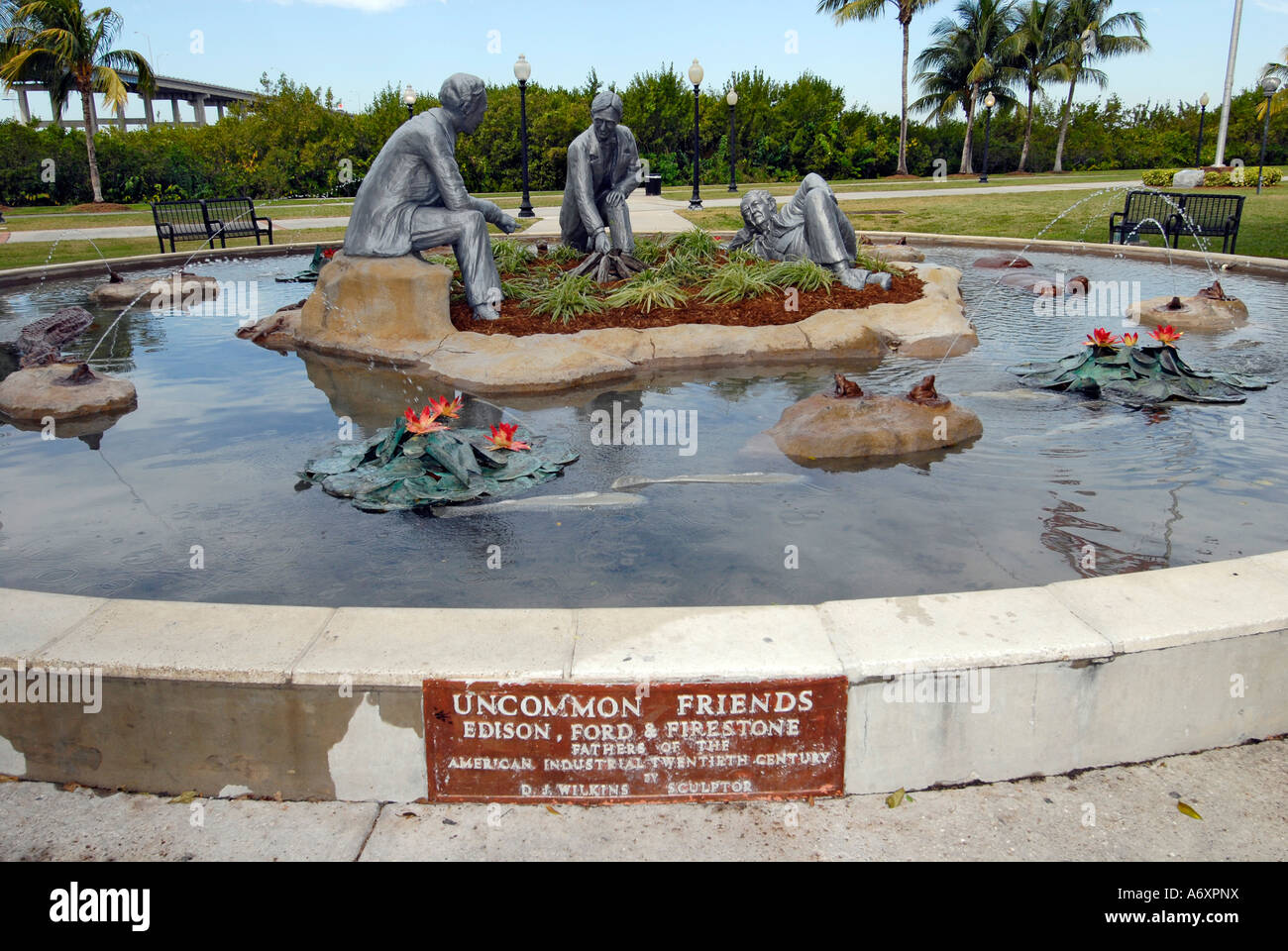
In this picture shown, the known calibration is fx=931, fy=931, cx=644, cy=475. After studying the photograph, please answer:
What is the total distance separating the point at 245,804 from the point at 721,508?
8.12 feet

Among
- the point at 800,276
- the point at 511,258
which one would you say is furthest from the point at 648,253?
the point at 800,276

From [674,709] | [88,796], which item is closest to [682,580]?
[674,709]

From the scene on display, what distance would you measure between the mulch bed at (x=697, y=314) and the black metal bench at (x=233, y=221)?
8.21 meters

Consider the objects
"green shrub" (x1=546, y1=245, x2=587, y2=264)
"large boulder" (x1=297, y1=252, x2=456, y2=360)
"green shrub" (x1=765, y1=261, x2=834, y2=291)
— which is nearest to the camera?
"large boulder" (x1=297, y1=252, x2=456, y2=360)

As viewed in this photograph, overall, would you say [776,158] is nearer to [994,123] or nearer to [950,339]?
[994,123]

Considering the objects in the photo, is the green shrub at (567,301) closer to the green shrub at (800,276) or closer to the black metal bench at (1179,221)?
the green shrub at (800,276)

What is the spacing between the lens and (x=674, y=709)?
98.5 inches

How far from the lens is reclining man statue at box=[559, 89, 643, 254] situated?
361 inches

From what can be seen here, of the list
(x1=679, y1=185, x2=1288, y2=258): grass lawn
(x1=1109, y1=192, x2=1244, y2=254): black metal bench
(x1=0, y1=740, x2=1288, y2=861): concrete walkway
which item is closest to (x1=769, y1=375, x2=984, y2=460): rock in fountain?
(x1=0, y1=740, x2=1288, y2=861): concrete walkway

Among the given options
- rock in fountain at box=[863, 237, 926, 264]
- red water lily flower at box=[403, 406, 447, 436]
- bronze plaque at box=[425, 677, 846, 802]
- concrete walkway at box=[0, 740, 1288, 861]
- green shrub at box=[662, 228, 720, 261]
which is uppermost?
green shrub at box=[662, 228, 720, 261]

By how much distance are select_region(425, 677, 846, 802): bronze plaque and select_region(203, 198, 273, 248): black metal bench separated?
47.2ft

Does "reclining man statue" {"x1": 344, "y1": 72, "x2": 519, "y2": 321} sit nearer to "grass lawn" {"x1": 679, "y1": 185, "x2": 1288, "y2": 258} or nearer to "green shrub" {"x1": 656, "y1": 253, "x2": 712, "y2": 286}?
"green shrub" {"x1": 656, "y1": 253, "x2": 712, "y2": 286}

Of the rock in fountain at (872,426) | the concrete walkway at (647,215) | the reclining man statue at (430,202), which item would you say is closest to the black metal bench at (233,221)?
the concrete walkway at (647,215)

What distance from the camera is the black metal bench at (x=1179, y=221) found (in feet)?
42.4
